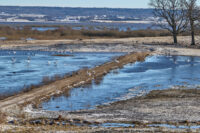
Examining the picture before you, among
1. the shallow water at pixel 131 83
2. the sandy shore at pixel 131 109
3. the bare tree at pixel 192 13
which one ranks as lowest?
the shallow water at pixel 131 83

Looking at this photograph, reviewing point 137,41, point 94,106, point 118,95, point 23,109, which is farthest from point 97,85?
point 137,41

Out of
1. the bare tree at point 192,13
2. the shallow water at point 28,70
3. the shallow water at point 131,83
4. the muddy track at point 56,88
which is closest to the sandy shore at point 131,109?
the muddy track at point 56,88

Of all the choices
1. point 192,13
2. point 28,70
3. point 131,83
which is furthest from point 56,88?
point 192,13

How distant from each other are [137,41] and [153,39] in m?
3.99

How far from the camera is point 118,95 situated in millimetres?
23500

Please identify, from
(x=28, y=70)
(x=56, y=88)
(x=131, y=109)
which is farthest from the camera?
(x=28, y=70)

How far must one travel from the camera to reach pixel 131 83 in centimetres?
2783

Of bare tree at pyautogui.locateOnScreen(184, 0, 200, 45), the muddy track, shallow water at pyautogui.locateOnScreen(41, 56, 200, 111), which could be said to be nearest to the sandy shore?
the muddy track

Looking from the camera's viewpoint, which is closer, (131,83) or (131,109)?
(131,109)

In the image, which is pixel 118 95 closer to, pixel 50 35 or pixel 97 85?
pixel 97 85

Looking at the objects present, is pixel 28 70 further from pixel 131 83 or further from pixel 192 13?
pixel 192 13

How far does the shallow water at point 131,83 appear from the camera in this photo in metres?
21.6

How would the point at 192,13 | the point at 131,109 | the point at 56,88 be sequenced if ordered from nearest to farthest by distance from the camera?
1. the point at 131,109
2. the point at 56,88
3. the point at 192,13

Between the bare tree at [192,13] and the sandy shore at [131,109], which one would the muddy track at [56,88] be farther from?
the bare tree at [192,13]
